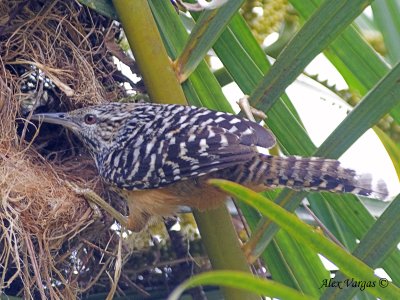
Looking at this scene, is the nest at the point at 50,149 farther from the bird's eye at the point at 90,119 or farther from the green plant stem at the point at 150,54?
the green plant stem at the point at 150,54

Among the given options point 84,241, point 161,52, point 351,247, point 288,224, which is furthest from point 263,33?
point 288,224

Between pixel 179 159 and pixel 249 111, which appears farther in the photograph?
pixel 179 159

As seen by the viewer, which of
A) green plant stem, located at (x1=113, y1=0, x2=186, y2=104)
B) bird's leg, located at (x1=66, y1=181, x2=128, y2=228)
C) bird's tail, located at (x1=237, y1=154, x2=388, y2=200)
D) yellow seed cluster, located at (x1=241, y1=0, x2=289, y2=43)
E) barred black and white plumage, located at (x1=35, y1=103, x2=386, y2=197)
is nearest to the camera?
bird's tail, located at (x1=237, y1=154, x2=388, y2=200)

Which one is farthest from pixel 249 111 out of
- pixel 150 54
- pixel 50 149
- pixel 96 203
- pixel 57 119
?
pixel 50 149

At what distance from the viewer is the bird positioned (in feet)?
7.11

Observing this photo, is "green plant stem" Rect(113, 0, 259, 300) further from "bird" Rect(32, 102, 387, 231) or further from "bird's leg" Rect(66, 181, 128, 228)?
"bird's leg" Rect(66, 181, 128, 228)

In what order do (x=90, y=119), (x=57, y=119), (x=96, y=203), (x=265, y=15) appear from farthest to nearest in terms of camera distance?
(x=90, y=119), (x=57, y=119), (x=96, y=203), (x=265, y=15)

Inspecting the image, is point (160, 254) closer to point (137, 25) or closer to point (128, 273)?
point (128, 273)

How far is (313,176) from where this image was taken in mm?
2117

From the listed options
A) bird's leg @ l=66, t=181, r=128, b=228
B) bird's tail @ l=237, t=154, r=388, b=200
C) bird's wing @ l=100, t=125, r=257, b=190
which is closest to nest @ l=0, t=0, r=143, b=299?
bird's leg @ l=66, t=181, r=128, b=228

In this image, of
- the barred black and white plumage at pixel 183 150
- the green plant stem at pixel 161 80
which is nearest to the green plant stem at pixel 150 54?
the green plant stem at pixel 161 80

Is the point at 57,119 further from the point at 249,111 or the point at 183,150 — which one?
the point at 249,111

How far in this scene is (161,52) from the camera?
2.28 metres

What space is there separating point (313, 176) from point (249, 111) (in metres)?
0.25
